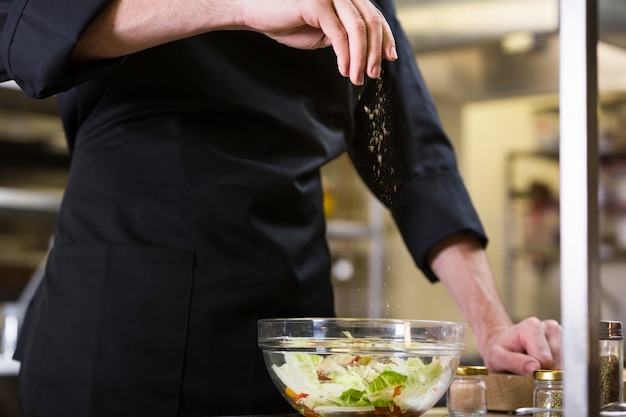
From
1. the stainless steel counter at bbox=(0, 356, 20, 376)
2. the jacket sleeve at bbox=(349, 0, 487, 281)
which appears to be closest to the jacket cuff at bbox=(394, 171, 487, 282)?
the jacket sleeve at bbox=(349, 0, 487, 281)

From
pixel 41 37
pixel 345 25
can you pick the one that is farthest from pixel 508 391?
pixel 41 37

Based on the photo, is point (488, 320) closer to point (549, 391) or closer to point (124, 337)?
point (549, 391)

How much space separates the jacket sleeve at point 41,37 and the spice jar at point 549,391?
58 centimetres

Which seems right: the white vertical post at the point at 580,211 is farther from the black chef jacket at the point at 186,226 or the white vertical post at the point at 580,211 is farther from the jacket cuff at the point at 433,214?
the jacket cuff at the point at 433,214

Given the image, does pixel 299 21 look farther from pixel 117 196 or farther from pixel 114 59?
pixel 117 196

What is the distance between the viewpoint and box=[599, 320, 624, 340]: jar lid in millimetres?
1026

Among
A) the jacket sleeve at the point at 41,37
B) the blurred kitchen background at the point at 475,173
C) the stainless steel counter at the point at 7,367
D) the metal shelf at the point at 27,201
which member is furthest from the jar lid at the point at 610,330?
the metal shelf at the point at 27,201

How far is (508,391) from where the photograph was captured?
1158mm

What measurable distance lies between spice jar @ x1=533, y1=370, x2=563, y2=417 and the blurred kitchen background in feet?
3.47

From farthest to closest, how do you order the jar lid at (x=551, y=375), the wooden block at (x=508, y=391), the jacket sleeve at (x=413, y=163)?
1. the jacket sleeve at (x=413, y=163)
2. the wooden block at (x=508, y=391)
3. the jar lid at (x=551, y=375)

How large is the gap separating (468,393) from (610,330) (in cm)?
17

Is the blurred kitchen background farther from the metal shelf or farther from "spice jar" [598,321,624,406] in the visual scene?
"spice jar" [598,321,624,406]

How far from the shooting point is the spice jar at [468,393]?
A: 1000 millimetres

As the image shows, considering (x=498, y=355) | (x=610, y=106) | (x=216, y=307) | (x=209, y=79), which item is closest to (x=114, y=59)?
(x=209, y=79)
